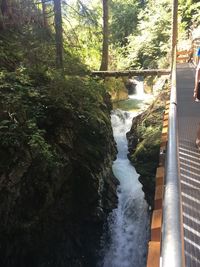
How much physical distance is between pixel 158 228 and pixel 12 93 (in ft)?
22.0

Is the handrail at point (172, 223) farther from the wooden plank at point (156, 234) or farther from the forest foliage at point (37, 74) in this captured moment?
the forest foliage at point (37, 74)

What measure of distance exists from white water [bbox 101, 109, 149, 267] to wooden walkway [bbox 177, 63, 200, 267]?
394 centimetres

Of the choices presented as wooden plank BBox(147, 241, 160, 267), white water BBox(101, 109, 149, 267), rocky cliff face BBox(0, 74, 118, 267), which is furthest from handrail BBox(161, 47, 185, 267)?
white water BBox(101, 109, 149, 267)

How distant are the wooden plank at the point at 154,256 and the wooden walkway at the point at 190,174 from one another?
458 mm

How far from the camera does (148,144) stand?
1289cm

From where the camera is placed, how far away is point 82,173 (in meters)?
10.2

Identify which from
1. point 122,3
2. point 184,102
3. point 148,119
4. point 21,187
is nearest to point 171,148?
point 21,187

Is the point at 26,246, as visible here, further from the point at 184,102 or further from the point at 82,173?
the point at 184,102

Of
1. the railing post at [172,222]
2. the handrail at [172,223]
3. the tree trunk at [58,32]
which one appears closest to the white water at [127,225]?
the tree trunk at [58,32]

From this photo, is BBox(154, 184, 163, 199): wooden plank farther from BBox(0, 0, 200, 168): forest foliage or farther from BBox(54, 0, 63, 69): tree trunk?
BBox(54, 0, 63, 69): tree trunk

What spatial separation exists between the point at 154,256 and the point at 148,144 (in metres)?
9.86

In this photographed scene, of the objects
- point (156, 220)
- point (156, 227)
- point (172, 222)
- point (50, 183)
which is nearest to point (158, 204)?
point (156, 220)

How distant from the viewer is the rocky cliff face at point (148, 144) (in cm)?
1178

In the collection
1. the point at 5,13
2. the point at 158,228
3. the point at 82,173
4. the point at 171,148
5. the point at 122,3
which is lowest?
the point at 82,173
